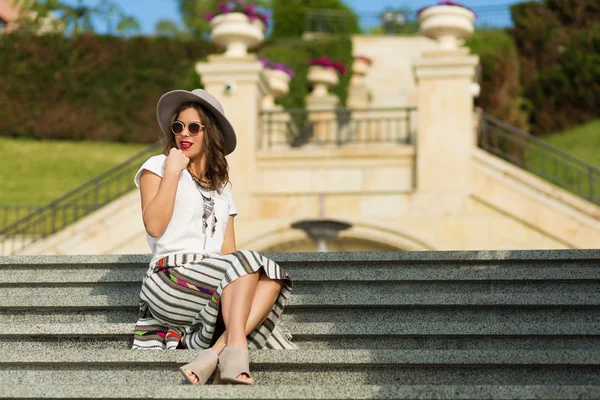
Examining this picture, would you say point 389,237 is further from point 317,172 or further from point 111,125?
point 111,125

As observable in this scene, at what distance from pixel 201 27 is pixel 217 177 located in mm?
37107

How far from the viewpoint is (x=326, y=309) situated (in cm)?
431

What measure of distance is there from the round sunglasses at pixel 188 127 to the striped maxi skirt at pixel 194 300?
2.11ft

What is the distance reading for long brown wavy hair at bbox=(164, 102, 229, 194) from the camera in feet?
13.3

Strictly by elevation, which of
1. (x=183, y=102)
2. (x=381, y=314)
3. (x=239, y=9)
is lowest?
(x=381, y=314)

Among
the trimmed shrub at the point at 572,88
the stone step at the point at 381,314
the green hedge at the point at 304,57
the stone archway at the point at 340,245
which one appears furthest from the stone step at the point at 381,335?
the trimmed shrub at the point at 572,88

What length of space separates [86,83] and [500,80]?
11993 mm

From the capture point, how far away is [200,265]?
12.2ft

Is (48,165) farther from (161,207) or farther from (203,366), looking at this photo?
(203,366)

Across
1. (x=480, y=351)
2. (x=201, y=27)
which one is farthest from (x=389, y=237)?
(x=201, y=27)

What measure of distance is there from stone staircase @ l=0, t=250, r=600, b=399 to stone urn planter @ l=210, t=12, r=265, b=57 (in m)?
7.06

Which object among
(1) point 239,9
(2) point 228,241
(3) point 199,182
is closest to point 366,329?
(2) point 228,241

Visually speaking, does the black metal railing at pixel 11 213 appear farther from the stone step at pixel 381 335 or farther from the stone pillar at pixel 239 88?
the stone step at pixel 381 335

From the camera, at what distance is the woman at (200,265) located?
135 inches
